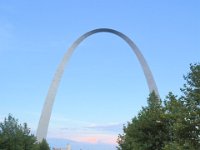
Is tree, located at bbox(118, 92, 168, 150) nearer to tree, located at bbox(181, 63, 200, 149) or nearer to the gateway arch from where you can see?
tree, located at bbox(181, 63, 200, 149)

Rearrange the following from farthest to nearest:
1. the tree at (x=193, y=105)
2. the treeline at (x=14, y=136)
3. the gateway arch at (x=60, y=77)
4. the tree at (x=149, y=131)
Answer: the gateway arch at (x=60, y=77)
the treeline at (x=14, y=136)
the tree at (x=149, y=131)
the tree at (x=193, y=105)

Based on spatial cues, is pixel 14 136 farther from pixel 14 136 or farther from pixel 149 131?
pixel 149 131

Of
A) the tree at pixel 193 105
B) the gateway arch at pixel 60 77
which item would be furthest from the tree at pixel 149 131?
the gateway arch at pixel 60 77

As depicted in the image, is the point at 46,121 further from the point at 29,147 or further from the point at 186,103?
the point at 186,103

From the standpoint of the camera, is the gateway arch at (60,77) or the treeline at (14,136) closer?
the treeline at (14,136)

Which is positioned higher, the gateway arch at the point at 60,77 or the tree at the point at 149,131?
the gateway arch at the point at 60,77

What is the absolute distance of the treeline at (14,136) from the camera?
5253cm

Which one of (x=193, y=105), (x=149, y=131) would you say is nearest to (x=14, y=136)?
(x=149, y=131)

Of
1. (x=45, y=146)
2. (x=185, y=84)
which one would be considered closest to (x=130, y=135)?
(x=185, y=84)

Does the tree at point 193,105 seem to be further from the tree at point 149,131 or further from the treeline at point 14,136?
the treeline at point 14,136

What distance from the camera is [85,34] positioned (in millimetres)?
71188

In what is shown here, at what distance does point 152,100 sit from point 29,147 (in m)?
17.6

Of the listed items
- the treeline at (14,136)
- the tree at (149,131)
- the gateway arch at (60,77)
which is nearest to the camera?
the tree at (149,131)

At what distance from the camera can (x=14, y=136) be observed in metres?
53.6
